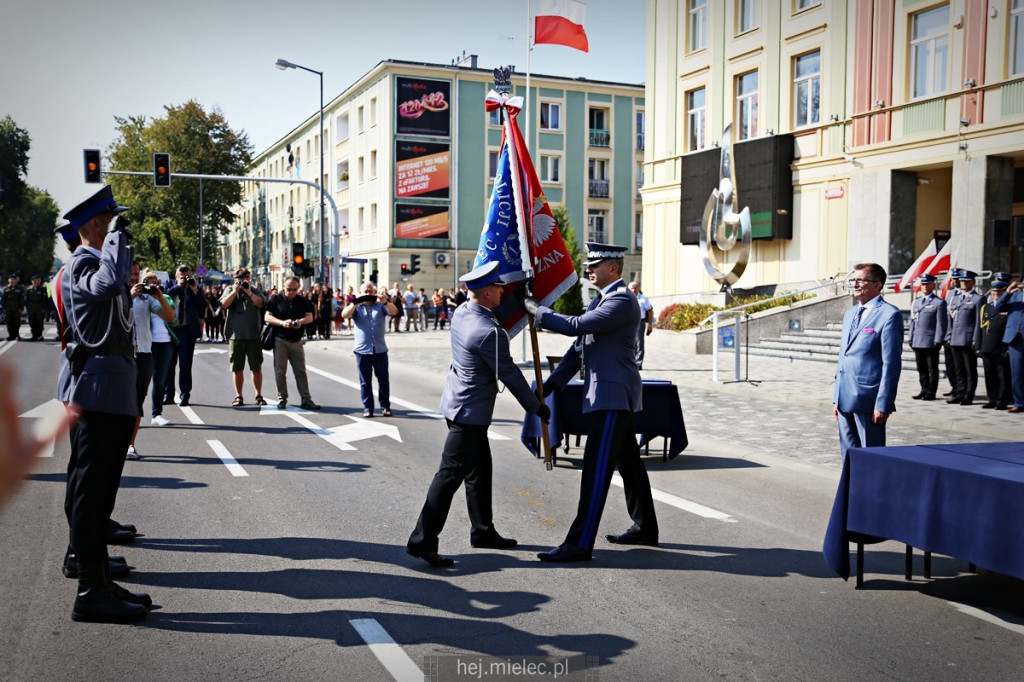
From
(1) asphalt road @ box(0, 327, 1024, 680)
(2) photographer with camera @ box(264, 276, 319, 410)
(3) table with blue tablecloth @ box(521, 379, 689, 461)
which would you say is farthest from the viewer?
(2) photographer with camera @ box(264, 276, 319, 410)

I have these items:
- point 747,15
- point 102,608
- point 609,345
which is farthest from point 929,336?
point 747,15

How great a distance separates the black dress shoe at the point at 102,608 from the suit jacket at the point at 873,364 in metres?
5.10

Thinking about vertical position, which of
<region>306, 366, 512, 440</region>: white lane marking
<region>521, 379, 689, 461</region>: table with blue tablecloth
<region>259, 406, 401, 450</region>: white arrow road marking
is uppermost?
<region>521, 379, 689, 461</region>: table with blue tablecloth

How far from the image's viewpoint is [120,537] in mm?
6418

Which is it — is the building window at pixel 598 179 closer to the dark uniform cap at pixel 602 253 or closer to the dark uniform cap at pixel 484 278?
the dark uniform cap at pixel 602 253

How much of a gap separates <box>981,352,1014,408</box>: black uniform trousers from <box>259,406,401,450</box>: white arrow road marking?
911 centimetres

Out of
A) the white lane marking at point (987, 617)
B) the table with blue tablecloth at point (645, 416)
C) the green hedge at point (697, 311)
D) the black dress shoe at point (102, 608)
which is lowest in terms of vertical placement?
the white lane marking at point (987, 617)

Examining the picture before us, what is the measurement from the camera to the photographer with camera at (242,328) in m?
14.0

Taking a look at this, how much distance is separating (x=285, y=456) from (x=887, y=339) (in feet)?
20.2

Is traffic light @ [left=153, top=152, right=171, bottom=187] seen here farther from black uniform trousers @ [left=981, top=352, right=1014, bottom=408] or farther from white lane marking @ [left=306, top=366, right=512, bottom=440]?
black uniform trousers @ [left=981, top=352, right=1014, bottom=408]

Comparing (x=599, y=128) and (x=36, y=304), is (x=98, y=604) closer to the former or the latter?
(x=36, y=304)

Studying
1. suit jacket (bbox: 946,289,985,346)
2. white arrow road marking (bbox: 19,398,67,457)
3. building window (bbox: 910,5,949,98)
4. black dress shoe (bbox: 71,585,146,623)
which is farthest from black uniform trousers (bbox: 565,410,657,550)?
building window (bbox: 910,5,949,98)

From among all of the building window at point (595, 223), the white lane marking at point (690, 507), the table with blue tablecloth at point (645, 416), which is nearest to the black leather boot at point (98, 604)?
the white lane marking at point (690, 507)

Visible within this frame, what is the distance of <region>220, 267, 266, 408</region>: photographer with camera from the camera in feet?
46.0
